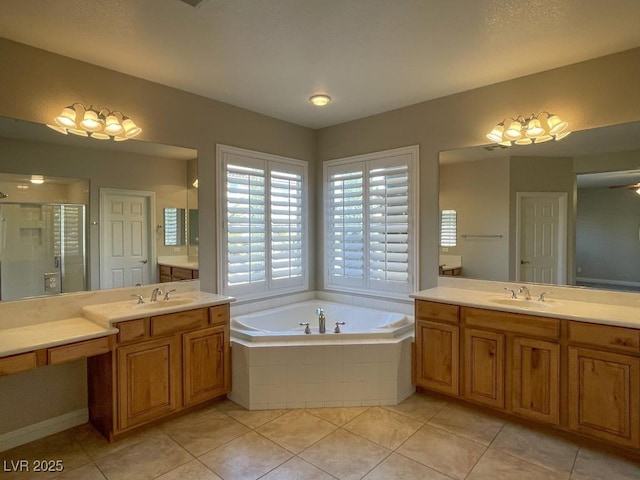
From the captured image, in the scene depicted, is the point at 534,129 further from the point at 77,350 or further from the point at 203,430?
the point at 77,350

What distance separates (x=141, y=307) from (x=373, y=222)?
2.36 meters

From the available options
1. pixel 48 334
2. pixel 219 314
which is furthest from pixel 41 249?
pixel 219 314

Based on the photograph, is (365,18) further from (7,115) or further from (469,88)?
(7,115)

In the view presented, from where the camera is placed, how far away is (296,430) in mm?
2539

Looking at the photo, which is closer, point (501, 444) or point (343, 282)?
point (501, 444)

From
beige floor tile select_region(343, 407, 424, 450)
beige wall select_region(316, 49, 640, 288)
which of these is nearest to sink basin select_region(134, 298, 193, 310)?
beige floor tile select_region(343, 407, 424, 450)

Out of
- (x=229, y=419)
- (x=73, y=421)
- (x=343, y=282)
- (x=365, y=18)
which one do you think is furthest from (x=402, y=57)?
(x=73, y=421)

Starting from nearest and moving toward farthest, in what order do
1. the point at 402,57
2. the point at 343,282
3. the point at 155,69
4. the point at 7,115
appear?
the point at 7,115, the point at 402,57, the point at 155,69, the point at 343,282

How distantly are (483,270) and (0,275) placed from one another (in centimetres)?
362

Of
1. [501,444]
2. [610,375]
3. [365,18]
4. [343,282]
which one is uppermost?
[365,18]

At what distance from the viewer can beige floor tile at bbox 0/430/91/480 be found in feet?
6.83

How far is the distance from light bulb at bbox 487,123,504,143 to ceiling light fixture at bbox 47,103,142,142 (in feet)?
9.51

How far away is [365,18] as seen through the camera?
2.08 metres

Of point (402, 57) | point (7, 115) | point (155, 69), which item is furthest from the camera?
point (155, 69)
